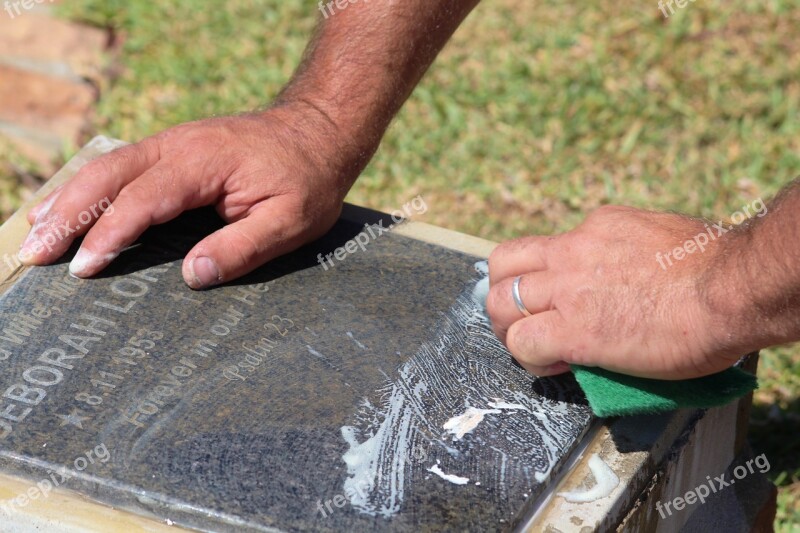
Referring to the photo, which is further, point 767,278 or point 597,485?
point 597,485

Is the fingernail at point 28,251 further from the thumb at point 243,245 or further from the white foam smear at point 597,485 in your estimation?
the white foam smear at point 597,485

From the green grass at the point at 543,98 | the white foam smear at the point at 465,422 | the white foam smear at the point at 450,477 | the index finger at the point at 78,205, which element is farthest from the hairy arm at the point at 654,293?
the green grass at the point at 543,98

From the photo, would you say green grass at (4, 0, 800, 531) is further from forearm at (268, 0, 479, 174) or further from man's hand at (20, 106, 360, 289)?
man's hand at (20, 106, 360, 289)

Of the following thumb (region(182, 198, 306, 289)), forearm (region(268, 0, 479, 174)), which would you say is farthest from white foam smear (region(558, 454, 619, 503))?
forearm (region(268, 0, 479, 174))

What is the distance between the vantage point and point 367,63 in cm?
224

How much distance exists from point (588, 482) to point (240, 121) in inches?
38.5

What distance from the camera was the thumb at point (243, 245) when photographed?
1.89m

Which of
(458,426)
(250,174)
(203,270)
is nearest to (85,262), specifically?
(203,270)

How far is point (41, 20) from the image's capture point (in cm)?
429

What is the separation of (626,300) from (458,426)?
35cm

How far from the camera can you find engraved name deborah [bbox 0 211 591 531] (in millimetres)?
1541

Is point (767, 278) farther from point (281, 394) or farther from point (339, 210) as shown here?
point (339, 210)

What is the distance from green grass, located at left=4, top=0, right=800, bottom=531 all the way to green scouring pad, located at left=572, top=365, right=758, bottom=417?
6.04 feet

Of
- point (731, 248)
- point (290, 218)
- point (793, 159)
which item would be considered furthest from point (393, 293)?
point (793, 159)
